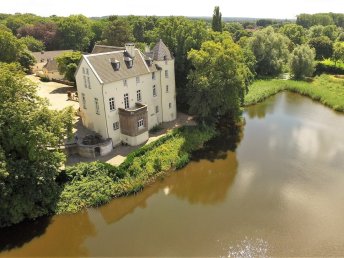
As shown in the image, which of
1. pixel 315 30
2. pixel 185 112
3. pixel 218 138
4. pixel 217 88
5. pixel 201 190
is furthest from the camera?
pixel 315 30

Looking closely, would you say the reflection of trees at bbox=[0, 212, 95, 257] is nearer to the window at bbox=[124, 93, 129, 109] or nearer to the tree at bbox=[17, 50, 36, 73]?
the window at bbox=[124, 93, 129, 109]

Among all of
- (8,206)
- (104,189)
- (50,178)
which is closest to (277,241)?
(104,189)

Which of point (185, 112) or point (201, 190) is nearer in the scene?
point (201, 190)

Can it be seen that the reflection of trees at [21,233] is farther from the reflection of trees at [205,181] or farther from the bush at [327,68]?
the bush at [327,68]

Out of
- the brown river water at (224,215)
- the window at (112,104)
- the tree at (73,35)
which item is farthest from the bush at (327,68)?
the tree at (73,35)

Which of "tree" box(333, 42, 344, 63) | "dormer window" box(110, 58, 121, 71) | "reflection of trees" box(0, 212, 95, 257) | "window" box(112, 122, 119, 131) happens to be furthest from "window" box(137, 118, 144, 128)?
"tree" box(333, 42, 344, 63)

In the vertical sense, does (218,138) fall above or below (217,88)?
below

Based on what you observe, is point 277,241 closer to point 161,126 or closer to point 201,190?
point 201,190
